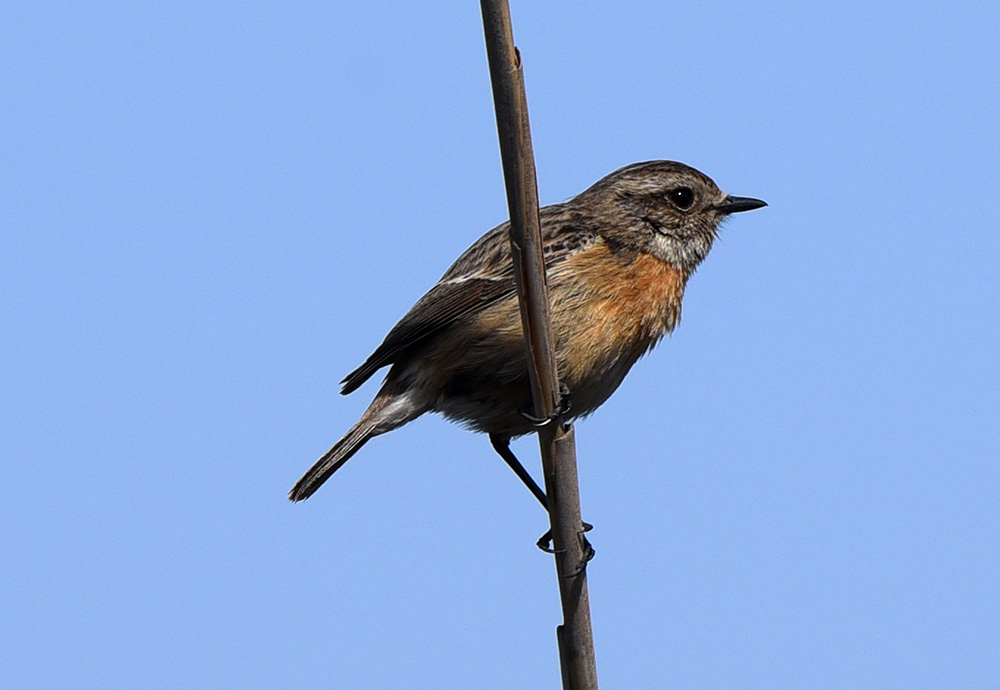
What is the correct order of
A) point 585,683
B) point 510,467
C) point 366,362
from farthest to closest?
1. point 510,467
2. point 366,362
3. point 585,683

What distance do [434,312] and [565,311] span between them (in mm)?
932

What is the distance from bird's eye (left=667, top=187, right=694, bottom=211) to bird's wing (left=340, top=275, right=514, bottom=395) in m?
1.27

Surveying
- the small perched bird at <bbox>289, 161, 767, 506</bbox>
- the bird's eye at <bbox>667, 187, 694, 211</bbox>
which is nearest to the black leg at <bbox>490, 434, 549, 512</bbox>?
the small perched bird at <bbox>289, 161, 767, 506</bbox>

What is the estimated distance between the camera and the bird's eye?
28.9 ft

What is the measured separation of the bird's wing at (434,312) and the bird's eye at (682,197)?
1.27 m

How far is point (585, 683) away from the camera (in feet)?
18.6

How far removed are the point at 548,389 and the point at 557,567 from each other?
808mm

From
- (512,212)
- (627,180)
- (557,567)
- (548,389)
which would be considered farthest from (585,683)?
(627,180)

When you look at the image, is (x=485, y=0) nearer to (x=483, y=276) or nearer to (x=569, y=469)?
(x=569, y=469)

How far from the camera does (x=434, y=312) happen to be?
8258 millimetres

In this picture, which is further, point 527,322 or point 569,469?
point 569,469

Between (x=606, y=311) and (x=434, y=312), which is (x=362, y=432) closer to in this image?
(x=434, y=312)

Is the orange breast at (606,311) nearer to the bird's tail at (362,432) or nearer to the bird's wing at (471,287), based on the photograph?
the bird's wing at (471,287)

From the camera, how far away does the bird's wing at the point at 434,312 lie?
816cm
